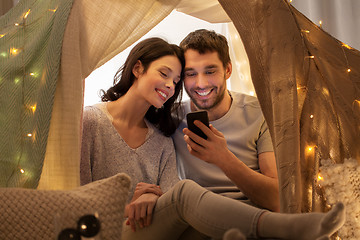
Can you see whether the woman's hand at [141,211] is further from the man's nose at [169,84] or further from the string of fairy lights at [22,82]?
the man's nose at [169,84]

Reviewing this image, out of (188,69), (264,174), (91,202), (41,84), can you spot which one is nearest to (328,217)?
(91,202)

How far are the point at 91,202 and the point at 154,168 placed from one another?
0.66 meters

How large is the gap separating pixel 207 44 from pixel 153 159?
0.56m

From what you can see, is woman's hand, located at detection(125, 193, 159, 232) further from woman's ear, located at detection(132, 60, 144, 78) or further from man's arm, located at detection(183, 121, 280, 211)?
woman's ear, located at detection(132, 60, 144, 78)

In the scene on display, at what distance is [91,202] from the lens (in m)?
0.99

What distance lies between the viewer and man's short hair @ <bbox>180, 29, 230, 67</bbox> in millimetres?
1765

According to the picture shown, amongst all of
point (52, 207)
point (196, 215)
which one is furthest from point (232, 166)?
point (52, 207)

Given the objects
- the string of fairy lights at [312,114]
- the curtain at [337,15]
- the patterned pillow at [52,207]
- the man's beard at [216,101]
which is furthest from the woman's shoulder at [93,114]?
the curtain at [337,15]

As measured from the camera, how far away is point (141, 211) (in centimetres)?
129

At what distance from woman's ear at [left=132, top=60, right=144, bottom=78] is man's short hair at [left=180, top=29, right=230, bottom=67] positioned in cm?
22

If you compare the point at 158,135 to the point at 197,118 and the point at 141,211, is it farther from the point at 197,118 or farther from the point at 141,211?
the point at 141,211

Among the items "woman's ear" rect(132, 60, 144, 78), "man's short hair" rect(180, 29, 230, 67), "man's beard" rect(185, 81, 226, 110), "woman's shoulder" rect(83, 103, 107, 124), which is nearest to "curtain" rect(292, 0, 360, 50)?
"man's short hair" rect(180, 29, 230, 67)

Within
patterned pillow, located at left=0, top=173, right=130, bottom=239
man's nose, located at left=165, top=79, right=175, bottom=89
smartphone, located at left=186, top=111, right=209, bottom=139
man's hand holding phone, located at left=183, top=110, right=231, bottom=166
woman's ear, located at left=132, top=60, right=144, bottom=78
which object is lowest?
patterned pillow, located at left=0, top=173, right=130, bottom=239

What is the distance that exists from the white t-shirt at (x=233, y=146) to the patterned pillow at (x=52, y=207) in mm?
716
